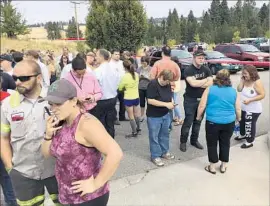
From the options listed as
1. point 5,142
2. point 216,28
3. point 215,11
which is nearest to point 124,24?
point 5,142

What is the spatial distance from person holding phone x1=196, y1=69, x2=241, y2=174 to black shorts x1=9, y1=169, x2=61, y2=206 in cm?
246

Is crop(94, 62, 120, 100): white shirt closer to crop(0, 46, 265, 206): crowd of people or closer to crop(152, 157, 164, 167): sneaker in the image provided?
crop(0, 46, 265, 206): crowd of people

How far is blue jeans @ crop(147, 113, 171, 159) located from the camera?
4922 millimetres

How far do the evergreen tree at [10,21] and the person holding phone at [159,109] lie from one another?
92.4 ft

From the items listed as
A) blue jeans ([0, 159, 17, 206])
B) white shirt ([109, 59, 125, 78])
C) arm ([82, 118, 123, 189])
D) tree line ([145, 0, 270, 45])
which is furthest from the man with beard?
tree line ([145, 0, 270, 45])

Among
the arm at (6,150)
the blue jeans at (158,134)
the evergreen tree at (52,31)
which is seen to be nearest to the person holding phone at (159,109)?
the blue jeans at (158,134)

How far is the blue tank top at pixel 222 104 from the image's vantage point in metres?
4.35

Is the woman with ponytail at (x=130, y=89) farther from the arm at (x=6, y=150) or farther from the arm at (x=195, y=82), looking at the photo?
the arm at (x=6, y=150)

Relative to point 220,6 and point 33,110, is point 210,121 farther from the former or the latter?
point 220,6

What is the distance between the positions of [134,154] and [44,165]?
2899 millimetres

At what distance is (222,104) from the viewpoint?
4.35m

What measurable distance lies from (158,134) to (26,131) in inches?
111

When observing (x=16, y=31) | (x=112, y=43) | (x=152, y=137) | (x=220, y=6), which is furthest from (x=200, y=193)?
(x=220, y=6)

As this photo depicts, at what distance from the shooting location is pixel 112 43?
16.7m
